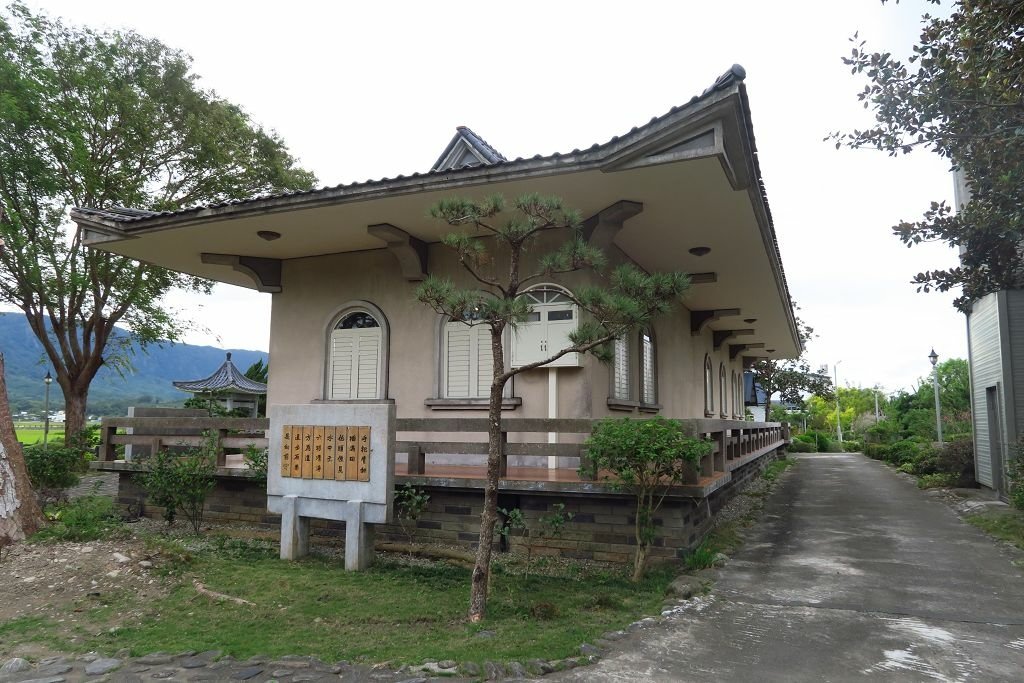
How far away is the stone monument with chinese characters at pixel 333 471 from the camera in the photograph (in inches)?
261

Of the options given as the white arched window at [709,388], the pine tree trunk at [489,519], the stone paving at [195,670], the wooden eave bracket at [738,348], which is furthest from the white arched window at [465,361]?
the wooden eave bracket at [738,348]

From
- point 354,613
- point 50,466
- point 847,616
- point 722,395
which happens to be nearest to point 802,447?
point 722,395

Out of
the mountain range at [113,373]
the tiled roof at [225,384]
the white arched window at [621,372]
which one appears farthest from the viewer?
the mountain range at [113,373]

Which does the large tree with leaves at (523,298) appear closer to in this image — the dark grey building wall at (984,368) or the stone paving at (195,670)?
the stone paving at (195,670)

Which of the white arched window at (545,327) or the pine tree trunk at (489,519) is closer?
the pine tree trunk at (489,519)

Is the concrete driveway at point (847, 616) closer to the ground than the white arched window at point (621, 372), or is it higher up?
closer to the ground

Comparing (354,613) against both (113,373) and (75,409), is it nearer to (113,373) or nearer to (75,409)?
(75,409)

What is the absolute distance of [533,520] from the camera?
7062 millimetres

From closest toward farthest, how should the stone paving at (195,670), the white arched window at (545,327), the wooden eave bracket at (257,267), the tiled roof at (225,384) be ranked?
the stone paving at (195,670) → the white arched window at (545,327) → the wooden eave bracket at (257,267) → the tiled roof at (225,384)

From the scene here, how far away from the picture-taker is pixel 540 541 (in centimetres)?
700

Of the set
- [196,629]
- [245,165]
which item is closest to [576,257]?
[196,629]

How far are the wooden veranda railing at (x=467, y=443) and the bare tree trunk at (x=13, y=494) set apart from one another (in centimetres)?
160

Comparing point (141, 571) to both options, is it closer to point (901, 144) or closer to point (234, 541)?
point (234, 541)

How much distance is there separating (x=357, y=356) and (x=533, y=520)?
402cm
